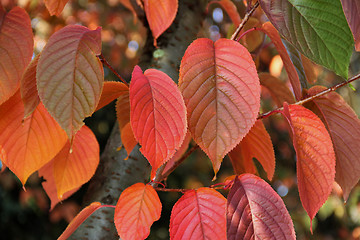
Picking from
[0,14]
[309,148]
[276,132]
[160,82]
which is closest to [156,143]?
[160,82]

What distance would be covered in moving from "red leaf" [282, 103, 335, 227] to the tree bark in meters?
0.34

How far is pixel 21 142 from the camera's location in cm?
50

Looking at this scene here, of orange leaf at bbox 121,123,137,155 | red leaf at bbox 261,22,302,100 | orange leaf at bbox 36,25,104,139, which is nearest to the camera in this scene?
orange leaf at bbox 36,25,104,139

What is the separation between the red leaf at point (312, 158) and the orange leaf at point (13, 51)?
0.34 m

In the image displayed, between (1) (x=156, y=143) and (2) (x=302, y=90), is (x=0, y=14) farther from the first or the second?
(2) (x=302, y=90)

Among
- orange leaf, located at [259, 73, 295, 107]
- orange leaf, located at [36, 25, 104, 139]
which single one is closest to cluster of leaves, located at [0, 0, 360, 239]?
orange leaf, located at [36, 25, 104, 139]

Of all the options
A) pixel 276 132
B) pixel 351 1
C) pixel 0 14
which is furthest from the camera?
pixel 276 132

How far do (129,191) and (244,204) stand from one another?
0.15 metres

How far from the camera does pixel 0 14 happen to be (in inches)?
19.6

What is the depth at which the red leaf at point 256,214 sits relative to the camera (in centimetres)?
40

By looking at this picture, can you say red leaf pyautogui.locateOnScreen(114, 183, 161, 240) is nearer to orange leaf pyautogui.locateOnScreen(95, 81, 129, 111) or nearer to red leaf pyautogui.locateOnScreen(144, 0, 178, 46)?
orange leaf pyautogui.locateOnScreen(95, 81, 129, 111)

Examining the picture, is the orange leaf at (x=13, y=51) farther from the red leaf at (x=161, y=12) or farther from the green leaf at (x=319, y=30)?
the green leaf at (x=319, y=30)

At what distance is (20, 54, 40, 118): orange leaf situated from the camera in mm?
427

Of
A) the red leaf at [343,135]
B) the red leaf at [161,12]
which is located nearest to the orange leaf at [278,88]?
the red leaf at [343,135]
